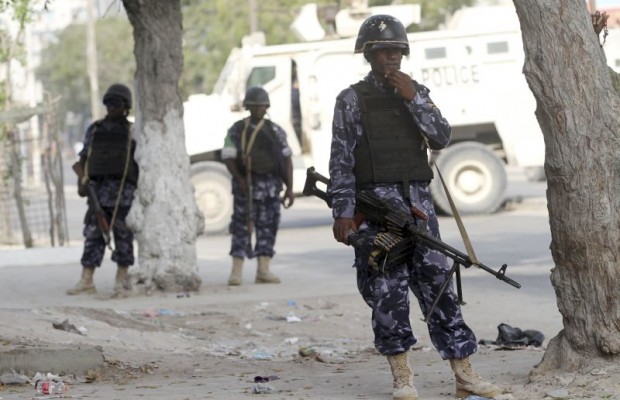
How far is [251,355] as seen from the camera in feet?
30.8

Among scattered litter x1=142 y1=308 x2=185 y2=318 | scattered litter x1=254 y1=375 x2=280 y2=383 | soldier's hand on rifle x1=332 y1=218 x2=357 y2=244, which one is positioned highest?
soldier's hand on rifle x1=332 y1=218 x2=357 y2=244

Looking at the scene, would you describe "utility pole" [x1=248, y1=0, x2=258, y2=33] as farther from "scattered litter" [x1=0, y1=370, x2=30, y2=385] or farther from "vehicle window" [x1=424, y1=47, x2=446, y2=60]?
"scattered litter" [x1=0, y1=370, x2=30, y2=385]

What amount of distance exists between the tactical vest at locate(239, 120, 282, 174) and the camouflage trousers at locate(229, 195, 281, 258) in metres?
0.31

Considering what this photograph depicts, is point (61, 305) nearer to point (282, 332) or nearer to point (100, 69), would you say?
point (282, 332)

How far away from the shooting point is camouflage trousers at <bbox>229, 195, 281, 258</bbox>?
13250 mm

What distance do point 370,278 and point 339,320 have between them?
4415mm

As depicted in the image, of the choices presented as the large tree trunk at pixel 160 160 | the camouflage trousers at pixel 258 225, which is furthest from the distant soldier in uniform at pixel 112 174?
the camouflage trousers at pixel 258 225

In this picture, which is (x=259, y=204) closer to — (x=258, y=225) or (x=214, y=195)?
(x=258, y=225)

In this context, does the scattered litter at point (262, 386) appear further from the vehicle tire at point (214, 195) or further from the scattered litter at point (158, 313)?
the vehicle tire at point (214, 195)

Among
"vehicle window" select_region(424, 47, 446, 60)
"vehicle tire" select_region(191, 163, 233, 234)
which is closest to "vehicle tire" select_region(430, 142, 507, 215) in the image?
"vehicle window" select_region(424, 47, 446, 60)

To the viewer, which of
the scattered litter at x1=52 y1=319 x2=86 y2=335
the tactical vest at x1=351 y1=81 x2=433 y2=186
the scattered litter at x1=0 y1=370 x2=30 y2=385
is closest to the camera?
the tactical vest at x1=351 y1=81 x2=433 y2=186

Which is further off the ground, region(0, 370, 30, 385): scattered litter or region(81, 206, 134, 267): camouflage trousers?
region(81, 206, 134, 267): camouflage trousers

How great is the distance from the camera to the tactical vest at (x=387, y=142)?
262 inches

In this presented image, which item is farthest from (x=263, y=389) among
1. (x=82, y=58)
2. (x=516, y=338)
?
(x=82, y=58)
